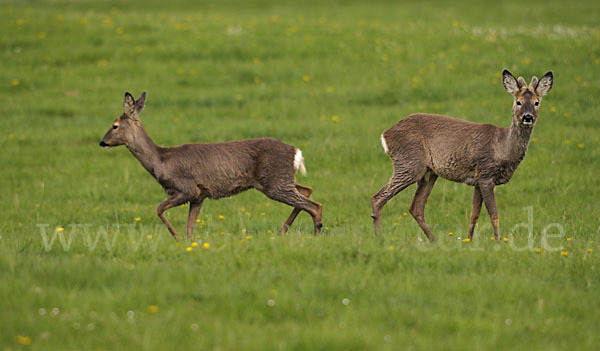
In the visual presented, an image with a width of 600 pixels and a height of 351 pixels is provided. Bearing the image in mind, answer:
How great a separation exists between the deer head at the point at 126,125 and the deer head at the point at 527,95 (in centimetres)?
450

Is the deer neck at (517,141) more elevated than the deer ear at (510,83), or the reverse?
the deer ear at (510,83)

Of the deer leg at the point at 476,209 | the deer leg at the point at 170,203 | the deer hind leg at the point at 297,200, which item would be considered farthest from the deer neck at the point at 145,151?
the deer leg at the point at 476,209

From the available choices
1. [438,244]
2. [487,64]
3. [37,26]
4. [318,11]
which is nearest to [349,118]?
[487,64]

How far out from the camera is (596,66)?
1655 centimetres

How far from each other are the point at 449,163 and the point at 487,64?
9177 millimetres

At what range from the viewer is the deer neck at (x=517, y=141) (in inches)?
333

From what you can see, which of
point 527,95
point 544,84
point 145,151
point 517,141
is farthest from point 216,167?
point 544,84

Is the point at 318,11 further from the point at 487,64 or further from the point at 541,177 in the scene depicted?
the point at 541,177

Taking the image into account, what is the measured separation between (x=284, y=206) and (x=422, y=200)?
3015mm

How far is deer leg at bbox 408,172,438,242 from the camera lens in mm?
9047

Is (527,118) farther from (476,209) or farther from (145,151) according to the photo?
(145,151)

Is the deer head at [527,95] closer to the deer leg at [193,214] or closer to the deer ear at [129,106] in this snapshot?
the deer leg at [193,214]

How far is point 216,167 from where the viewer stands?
8.85m

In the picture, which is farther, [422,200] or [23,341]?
[422,200]
